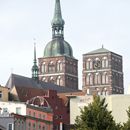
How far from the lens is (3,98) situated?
122188mm

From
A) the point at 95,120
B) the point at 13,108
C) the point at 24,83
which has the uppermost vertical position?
the point at 24,83

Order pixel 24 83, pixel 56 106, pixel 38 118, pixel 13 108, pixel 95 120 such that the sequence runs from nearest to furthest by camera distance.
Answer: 1. pixel 95 120
2. pixel 13 108
3. pixel 38 118
4. pixel 56 106
5. pixel 24 83

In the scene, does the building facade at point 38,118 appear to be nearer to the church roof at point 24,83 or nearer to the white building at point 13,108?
the white building at point 13,108

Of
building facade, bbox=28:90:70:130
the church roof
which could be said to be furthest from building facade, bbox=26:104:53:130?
the church roof

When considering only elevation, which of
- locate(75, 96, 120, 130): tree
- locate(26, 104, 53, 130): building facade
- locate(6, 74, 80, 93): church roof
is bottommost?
locate(75, 96, 120, 130): tree

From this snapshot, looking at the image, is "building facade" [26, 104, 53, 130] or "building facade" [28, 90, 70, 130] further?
"building facade" [28, 90, 70, 130]

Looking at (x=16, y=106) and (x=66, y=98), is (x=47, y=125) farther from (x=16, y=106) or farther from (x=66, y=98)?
(x=66, y=98)

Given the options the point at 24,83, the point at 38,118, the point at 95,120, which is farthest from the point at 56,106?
the point at 24,83

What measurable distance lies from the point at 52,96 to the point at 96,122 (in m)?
56.7

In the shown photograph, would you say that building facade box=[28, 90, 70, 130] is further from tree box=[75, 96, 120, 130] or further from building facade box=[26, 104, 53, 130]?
tree box=[75, 96, 120, 130]

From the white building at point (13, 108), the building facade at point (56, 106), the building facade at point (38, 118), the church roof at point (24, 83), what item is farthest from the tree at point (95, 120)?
the church roof at point (24, 83)

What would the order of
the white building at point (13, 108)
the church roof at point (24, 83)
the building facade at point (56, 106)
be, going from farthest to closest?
the church roof at point (24, 83) < the building facade at point (56, 106) < the white building at point (13, 108)

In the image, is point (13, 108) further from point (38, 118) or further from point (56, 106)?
point (56, 106)

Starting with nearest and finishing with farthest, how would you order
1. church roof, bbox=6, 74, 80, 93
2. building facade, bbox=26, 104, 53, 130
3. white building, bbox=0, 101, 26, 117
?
building facade, bbox=26, 104, 53, 130
white building, bbox=0, 101, 26, 117
church roof, bbox=6, 74, 80, 93
